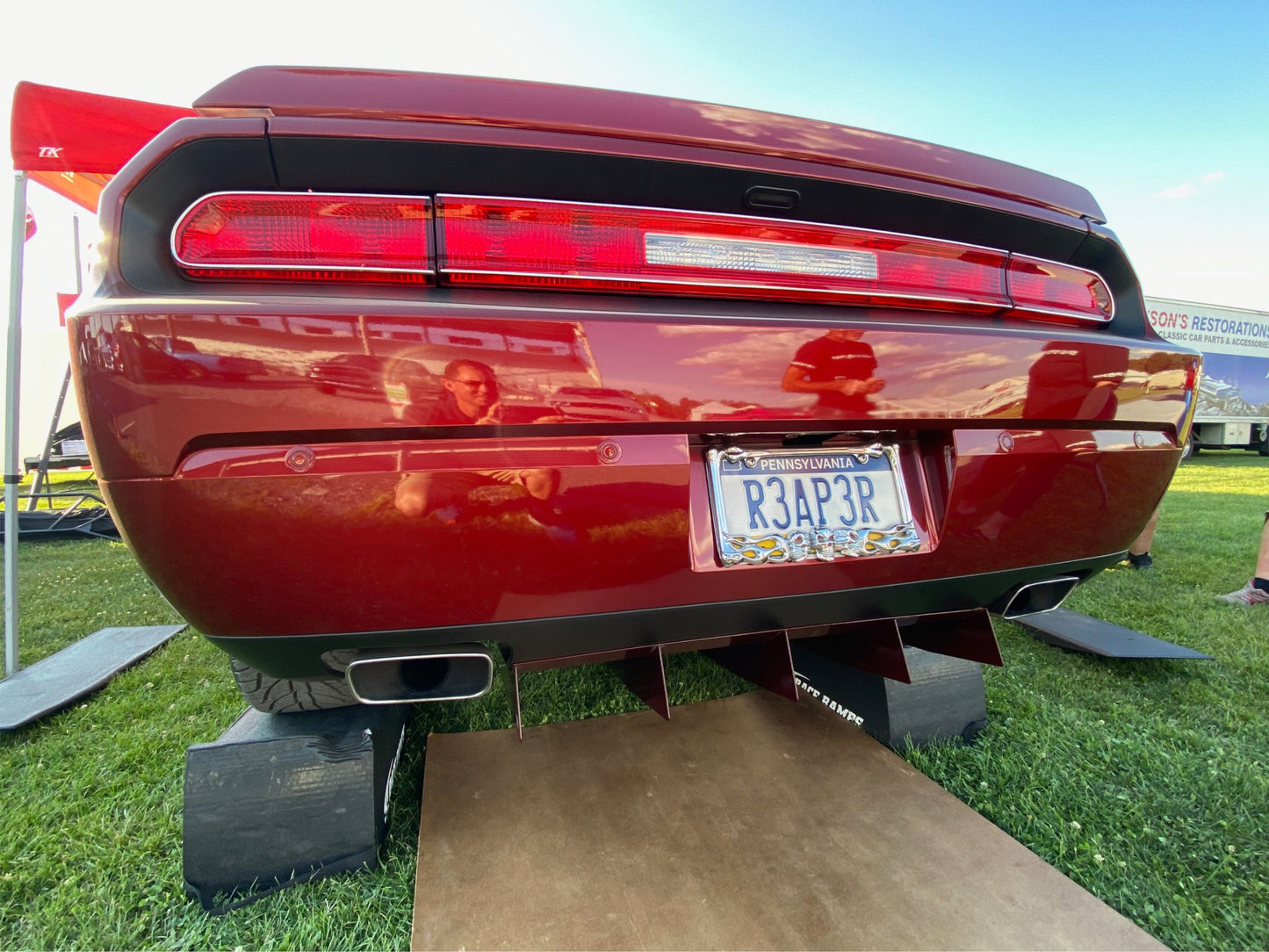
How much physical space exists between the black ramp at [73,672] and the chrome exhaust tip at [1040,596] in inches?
117

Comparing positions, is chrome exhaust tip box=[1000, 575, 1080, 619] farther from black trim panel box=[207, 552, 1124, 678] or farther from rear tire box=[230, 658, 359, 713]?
rear tire box=[230, 658, 359, 713]

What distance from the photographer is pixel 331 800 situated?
1417 mm

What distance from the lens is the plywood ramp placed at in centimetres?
128

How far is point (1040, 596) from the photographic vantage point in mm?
1534

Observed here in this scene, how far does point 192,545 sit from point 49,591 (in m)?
4.65

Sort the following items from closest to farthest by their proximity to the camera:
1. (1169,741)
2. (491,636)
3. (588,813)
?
(491,636), (588,813), (1169,741)

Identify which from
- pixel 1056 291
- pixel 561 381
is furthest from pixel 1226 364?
Answer: pixel 561 381

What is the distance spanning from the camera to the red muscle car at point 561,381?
0.94 metres

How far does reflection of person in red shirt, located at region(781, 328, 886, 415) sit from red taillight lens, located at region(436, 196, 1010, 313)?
0.15 meters

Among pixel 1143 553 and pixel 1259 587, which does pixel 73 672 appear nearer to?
pixel 1259 587

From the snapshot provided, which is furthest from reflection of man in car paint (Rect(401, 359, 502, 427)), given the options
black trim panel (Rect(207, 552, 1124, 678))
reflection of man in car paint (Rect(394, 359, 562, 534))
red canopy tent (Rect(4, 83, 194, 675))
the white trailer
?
the white trailer

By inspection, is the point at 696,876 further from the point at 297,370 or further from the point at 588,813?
the point at 297,370

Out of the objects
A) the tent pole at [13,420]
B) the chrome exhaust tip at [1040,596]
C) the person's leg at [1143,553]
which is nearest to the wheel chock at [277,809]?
the chrome exhaust tip at [1040,596]

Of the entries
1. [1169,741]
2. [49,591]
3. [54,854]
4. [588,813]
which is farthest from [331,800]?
[49,591]
